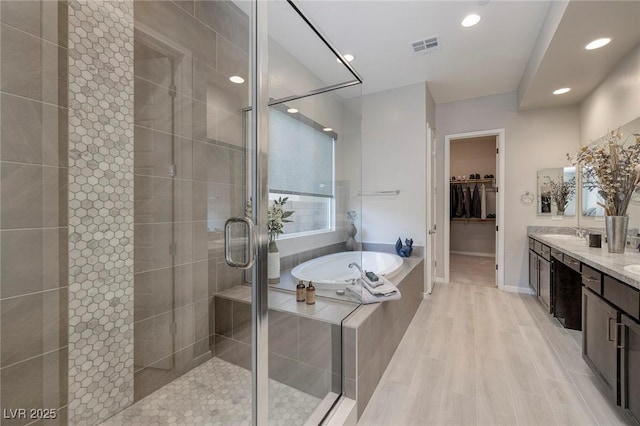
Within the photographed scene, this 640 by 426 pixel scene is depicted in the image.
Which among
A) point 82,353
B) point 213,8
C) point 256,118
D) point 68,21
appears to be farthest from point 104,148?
point 213,8

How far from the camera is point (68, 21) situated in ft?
4.18

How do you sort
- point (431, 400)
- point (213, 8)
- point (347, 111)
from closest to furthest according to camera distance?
1. point (431, 400)
2. point (213, 8)
3. point (347, 111)

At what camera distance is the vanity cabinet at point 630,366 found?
133cm

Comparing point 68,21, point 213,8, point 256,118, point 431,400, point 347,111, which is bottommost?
point 431,400

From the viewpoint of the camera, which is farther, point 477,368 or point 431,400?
point 477,368

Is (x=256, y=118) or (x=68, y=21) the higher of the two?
(x=68, y=21)

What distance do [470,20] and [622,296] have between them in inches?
93.5

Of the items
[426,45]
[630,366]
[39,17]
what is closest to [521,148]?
[426,45]

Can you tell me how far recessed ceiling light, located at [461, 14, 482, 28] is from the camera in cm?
237

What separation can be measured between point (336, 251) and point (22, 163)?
222 centimetres

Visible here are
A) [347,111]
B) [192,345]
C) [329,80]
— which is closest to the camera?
[192,345]

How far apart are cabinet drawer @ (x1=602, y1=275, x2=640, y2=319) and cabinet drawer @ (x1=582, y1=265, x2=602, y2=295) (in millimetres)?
67

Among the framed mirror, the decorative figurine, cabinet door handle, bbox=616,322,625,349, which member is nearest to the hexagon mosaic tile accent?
cabinet door handle, bbox=616,322,625,349

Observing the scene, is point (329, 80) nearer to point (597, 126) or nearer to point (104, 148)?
point (104, 148)
